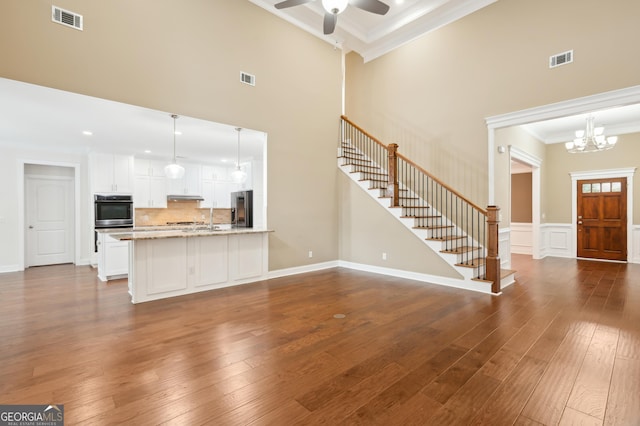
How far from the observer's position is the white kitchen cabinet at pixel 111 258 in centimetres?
546

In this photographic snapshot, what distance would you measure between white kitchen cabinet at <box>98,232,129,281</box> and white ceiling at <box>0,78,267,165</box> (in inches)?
77.3

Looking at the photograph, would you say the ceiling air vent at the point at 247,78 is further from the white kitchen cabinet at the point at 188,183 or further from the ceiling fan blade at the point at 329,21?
the white kitchen cabinet at the point at 188,183

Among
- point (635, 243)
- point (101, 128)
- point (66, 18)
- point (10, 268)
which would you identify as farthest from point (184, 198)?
point (635, 243)

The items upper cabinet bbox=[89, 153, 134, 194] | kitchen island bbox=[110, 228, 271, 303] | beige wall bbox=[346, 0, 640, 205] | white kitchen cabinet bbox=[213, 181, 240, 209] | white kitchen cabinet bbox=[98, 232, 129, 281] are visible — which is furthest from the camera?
→ white kitchen cabinet bbox=[213, 181, 240, 209]

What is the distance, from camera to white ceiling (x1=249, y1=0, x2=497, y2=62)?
5.66 meters

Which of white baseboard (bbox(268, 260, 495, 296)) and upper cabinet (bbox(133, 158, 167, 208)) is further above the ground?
upper cabinet (bbox(133, 158, 167, 208))

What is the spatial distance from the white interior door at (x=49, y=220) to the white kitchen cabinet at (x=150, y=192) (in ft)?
5.42

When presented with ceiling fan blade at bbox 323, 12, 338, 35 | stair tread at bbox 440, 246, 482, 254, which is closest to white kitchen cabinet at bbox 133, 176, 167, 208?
ceiling fan blade at bbox 323, 12, 338, 35

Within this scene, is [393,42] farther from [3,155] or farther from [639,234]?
[3,155]

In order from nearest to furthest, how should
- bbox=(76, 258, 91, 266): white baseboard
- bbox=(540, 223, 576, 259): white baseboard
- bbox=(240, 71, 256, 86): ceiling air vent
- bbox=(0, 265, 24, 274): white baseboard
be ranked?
bbox=(240, 71, 256, 86): ceiling air vent
bbox=(0, 265, 24, 274): white baseboard
bbox=(76, 258, 91, 266): white baseboard
bbox=(540, 223, 576, 259): white baseboard

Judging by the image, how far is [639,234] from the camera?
7.00m

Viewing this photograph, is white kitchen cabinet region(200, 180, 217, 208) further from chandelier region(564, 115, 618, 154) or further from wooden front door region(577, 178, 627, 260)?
wooden front door region(577, 178, 627, 260)

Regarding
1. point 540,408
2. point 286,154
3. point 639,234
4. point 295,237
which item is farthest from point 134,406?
point 639,234

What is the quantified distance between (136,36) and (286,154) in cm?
288
